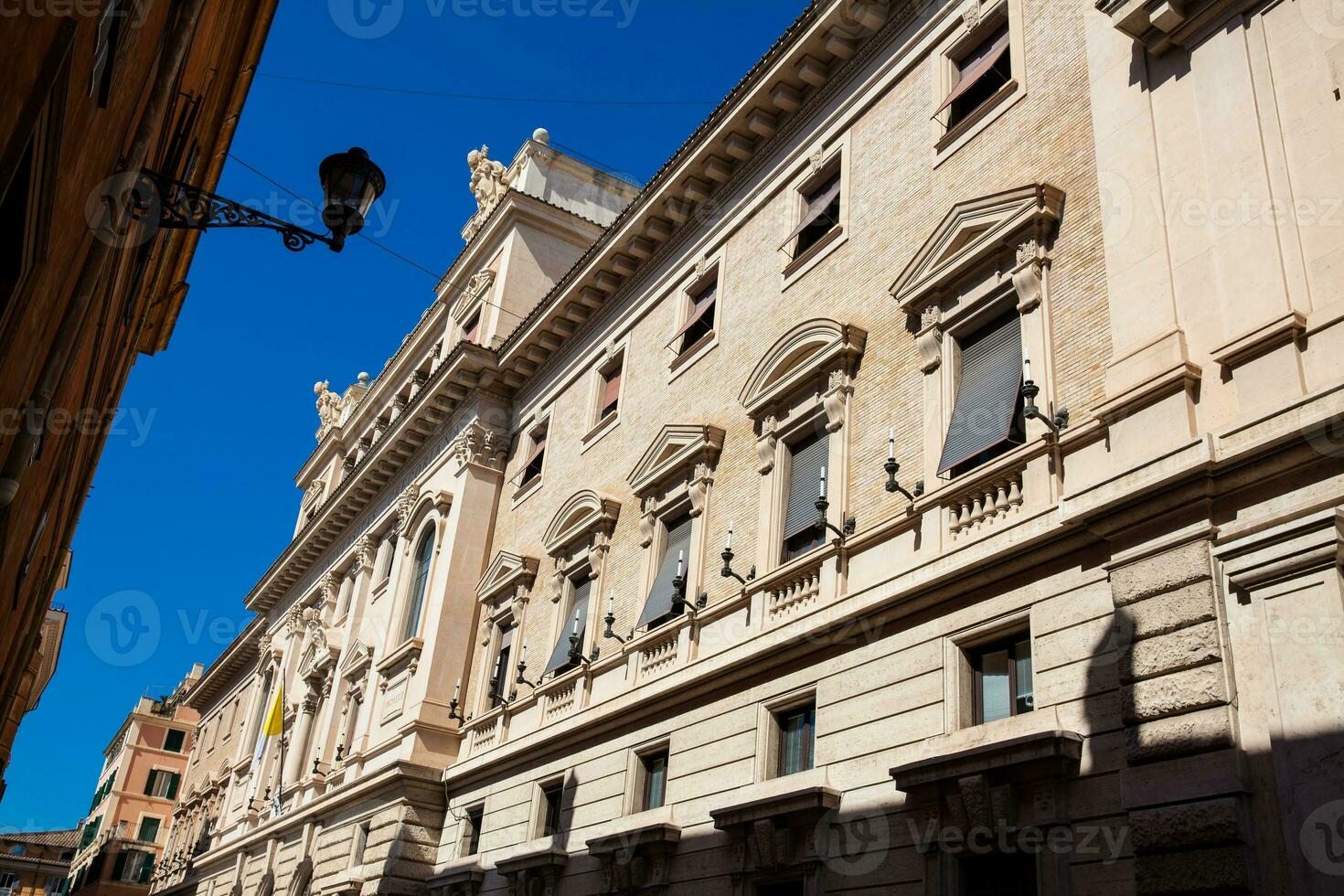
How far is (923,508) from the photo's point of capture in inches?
500

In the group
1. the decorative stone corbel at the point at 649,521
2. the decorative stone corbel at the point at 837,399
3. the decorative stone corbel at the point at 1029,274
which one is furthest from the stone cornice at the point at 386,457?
the decorative stone corbel at the point at 1029,274

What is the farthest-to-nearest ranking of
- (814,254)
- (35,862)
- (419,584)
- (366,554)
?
(35,862) → (366,554) → (419,584) → (814,254)

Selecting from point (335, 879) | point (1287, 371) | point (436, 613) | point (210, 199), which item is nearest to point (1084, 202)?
point (1287, 371)

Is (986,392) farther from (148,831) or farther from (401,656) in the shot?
(148,831)

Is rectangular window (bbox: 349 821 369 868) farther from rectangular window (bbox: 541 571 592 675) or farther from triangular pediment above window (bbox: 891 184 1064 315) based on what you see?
triangular pediment above window (bbox: 891 184 1064 315)

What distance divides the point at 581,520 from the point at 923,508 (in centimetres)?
962

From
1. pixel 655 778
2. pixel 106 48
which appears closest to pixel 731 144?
pixel 655 778

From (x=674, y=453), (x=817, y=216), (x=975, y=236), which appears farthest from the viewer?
(x=674, y=453)

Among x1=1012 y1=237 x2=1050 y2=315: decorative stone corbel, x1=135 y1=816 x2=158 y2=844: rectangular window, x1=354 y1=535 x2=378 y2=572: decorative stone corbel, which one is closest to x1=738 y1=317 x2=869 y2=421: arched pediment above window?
x1=1012 y1=237 x2=1050 y2=315: decorative stone corbel

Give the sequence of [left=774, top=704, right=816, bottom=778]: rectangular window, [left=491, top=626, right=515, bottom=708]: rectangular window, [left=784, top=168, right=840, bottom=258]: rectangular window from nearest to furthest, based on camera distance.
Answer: [left=774, top=704, right=816, bottom=778]: rectangular window < [left=784, top=168, right=840, bottom=258]: rectangular window < [left=491, top=626, right=515, bottom=708]: rectangular window

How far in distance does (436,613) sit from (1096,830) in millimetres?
17476

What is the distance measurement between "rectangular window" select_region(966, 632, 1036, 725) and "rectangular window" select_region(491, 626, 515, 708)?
1214cm

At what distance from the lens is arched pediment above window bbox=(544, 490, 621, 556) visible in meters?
20.3

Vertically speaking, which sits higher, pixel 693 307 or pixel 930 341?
pixel 693 307
